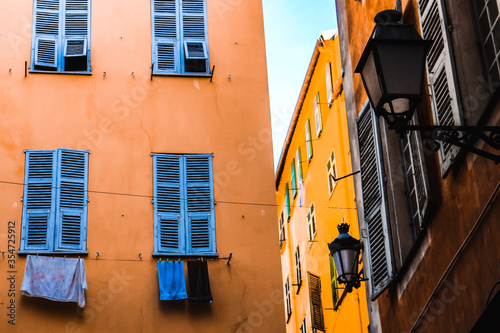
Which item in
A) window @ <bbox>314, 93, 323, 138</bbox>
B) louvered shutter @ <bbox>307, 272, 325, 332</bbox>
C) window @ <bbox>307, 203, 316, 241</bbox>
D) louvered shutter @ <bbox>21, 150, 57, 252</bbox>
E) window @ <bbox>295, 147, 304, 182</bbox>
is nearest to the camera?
louvered shutter @ <bbox>21, 150, 57, 252</bbox>

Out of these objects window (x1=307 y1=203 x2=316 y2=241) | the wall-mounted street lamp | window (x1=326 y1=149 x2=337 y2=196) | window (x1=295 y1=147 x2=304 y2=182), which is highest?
window (x1=295 y1=147 x2=304 y2=182)

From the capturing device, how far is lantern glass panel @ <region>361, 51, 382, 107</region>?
5.52 metres

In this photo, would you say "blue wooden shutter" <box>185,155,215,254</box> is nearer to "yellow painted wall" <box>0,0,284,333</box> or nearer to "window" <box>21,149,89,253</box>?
"yellow painted wall" <box>0,0,284,333</box>

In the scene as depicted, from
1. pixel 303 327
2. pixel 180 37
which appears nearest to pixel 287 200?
pixel 303 327

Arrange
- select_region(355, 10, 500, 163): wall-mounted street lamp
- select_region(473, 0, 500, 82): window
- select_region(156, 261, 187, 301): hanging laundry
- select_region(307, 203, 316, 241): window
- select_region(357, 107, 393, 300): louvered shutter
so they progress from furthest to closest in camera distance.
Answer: select_region(307, 203, 316, 241): window < select_region(156, 261, 187, 301): hanging laundry < select_region(357, 107, 393, 300): louvered shutter < select_region(473, 0, 500, 82): window < select_region(355, 10, 500, 163): wall-mounted street lamp

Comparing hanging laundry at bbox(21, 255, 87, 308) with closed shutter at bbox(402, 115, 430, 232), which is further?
hanging laundry at bbox(21, 255, 87, 308)

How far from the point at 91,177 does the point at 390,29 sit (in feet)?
30.2

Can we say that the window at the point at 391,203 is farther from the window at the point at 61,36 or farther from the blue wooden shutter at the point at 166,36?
the window at the point at 61,36

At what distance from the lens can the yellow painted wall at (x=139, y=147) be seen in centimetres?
1373

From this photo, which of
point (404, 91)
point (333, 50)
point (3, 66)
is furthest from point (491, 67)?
point (333, 50)

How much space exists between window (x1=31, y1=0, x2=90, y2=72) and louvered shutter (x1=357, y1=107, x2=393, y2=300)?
693 cm

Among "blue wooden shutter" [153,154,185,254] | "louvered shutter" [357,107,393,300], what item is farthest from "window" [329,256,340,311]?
"louvered shutter" [357,107,393,300]

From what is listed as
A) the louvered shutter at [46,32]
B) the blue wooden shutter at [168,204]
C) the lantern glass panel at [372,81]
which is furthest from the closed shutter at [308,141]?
the lantern glass panel at [372,81]

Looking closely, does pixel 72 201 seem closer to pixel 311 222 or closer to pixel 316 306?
pixel 316 306
